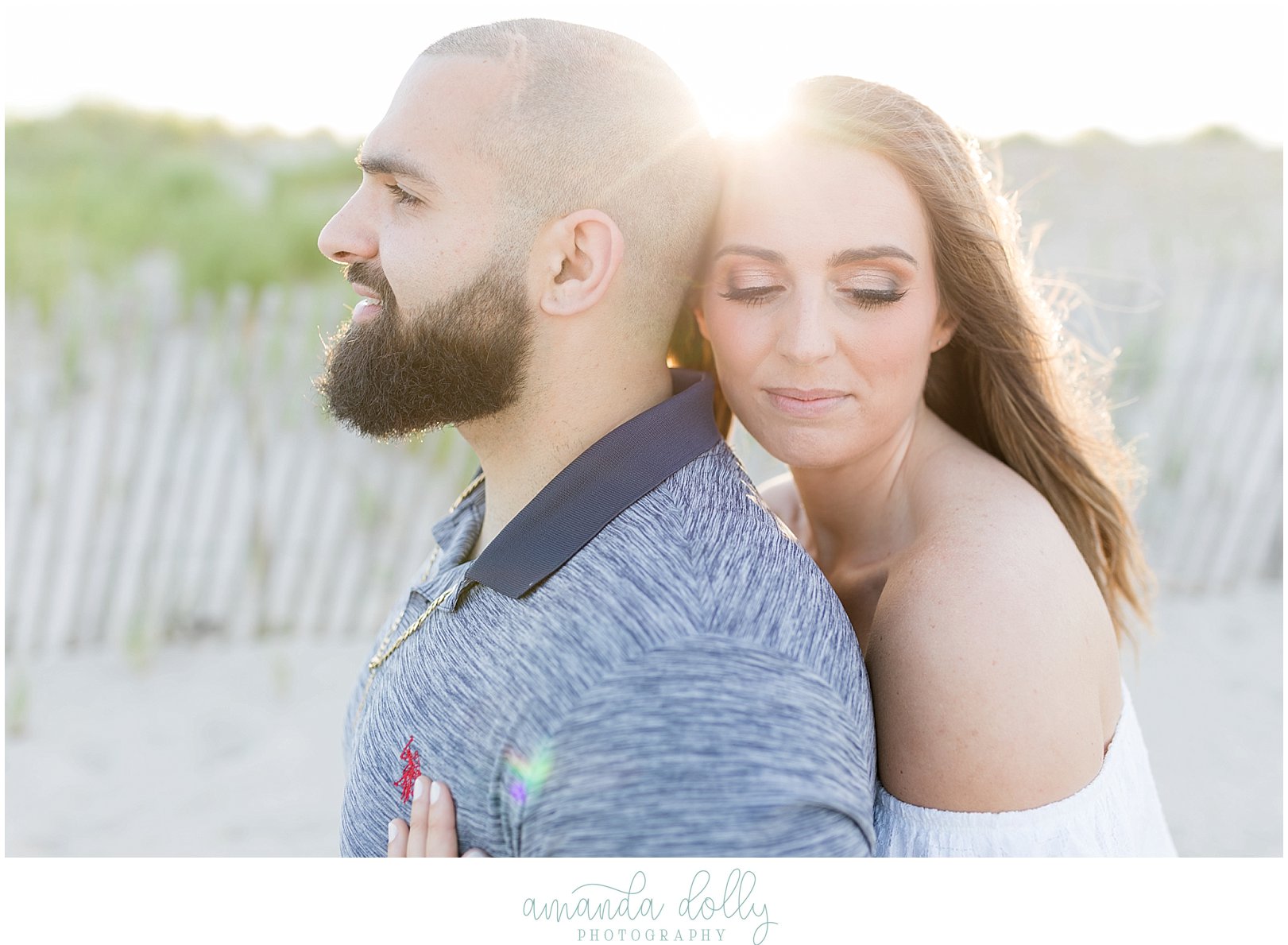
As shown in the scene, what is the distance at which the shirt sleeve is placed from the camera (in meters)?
1.43

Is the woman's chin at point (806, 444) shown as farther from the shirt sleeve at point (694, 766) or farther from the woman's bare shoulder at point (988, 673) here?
the shirt sleeve at point (694, 766)

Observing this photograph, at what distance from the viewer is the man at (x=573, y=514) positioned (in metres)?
1.46

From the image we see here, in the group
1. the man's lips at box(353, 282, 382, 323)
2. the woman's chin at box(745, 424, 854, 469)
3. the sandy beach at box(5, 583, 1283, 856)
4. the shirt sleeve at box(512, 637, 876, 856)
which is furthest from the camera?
the sandy beach at box(5, 583, 1283, 856)

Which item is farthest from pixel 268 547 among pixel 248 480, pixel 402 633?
pixel 402 633

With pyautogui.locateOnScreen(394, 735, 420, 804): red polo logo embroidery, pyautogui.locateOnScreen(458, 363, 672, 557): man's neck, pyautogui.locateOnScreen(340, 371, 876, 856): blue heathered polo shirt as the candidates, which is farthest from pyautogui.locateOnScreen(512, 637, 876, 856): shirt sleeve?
pyautogui.locateOnScreen(458, 363, 672, 557): man's neck

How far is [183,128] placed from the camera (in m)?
14.9

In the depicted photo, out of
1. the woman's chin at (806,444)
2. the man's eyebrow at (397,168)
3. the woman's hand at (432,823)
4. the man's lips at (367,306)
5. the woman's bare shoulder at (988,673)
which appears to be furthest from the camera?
the woman's chin at (806,444)

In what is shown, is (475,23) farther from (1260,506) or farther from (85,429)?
(1260,506)

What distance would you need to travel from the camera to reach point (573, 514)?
1812mm

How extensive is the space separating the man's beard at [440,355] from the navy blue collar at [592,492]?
24 cm

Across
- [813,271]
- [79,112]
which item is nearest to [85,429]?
[813,271]

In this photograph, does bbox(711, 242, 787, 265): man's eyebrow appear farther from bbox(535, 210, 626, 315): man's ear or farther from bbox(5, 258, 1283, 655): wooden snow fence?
bbox(5, 258, 1283, 655): wooden snow fence

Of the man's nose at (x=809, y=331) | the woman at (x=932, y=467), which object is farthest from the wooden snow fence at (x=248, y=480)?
the man's nose at (x=809, y=331)
